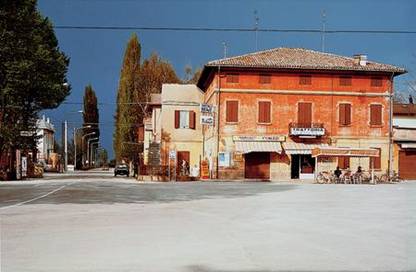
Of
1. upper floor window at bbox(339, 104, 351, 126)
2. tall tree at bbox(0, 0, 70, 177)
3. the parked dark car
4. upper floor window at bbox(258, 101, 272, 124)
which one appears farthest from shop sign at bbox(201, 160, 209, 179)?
the parked dark car

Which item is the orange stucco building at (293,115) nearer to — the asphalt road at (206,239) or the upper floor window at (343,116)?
the upper floor window at (343,116)

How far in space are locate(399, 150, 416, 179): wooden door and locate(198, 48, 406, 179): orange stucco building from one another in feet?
8.48

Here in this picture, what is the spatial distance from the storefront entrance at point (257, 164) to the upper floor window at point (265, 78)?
5.67 m

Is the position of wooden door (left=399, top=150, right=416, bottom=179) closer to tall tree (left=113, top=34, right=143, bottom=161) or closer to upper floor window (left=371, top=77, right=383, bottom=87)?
upper floor window (left=371, top=77, right=383, bottom=87)

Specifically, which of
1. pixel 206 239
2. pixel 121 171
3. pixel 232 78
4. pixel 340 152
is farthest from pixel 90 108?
pixel 206 239

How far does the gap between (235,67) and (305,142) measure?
8119 mm

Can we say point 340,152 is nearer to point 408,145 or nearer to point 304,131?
point 304,131

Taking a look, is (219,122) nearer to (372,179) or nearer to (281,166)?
(281,166)

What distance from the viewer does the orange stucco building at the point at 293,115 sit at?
160ft

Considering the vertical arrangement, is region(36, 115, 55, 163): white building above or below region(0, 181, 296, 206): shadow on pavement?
above

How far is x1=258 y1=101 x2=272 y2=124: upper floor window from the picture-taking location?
49.0m

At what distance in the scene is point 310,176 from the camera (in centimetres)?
4922

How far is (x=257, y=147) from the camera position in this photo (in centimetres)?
4809

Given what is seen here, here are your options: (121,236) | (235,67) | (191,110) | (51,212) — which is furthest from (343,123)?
(121,236)
